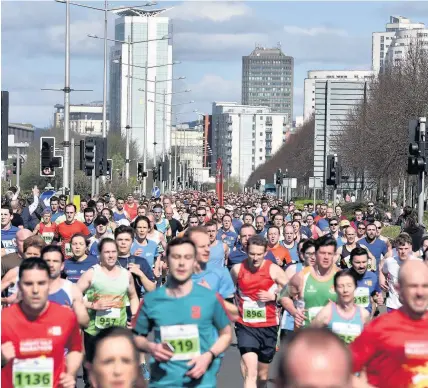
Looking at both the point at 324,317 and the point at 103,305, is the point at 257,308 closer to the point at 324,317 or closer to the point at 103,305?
the point at 103,305

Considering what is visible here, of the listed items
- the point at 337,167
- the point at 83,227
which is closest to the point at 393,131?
the point at 337,167

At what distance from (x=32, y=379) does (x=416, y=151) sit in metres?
16.4

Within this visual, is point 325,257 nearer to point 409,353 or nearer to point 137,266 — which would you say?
point 137,266

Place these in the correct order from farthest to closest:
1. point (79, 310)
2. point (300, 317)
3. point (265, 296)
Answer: point (265, 296) → point (300, 317) → point (79, 310)

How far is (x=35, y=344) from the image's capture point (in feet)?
25.8

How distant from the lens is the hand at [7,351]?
7836 millimetres

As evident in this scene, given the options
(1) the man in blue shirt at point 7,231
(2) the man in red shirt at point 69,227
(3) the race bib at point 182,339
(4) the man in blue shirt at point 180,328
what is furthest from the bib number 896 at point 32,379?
(2) the man in red shirt at point 69,227

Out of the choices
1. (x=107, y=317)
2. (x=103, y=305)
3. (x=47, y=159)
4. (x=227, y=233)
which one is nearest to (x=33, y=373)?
(x=103, y=305)

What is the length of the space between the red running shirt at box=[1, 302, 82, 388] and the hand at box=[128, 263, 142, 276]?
12.4 ft

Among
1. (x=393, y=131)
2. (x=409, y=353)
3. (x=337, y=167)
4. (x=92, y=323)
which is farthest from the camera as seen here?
(x=393, y=131)

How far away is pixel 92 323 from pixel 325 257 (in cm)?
201

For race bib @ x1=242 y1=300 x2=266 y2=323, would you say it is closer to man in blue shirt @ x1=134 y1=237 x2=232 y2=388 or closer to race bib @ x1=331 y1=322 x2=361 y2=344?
race bib @ x1=331 y1=322 x2=361 y2=344

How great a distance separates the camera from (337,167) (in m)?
37.4

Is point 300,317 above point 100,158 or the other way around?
the other way around
